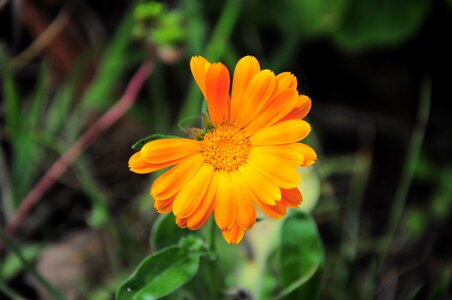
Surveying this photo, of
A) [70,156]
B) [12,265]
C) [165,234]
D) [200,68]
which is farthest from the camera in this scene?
[70,156]

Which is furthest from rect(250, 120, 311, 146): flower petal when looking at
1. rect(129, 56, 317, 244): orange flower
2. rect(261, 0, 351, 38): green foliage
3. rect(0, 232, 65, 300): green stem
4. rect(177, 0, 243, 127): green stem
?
rect(261, 0, 351, 38): green foliage

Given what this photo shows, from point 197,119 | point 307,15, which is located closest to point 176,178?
point 197,119

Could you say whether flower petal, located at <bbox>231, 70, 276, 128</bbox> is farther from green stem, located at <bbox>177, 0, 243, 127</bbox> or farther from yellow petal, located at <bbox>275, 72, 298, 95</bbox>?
green stem, located at <bbox>177, 0, 243, 127</bbox>

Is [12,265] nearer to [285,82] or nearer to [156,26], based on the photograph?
[156,26]

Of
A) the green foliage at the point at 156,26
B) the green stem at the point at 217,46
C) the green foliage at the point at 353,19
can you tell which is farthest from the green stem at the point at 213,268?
the green foliage at the point at 353,19

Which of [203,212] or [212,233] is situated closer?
[203,212]

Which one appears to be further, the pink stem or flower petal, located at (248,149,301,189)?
the pink stem

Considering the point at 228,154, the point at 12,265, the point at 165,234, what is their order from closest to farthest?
the point at 228,154 → the point at 165,234 → the point at 12,265
